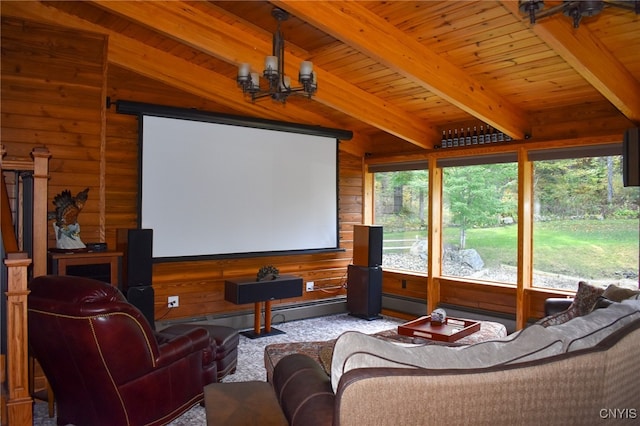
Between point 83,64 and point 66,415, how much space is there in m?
3.25

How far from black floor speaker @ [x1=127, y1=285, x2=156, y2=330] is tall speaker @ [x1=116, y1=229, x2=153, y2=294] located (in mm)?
51

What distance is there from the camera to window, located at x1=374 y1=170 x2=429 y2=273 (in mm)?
6750

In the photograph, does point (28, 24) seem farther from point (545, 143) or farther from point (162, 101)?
point (545, 143)

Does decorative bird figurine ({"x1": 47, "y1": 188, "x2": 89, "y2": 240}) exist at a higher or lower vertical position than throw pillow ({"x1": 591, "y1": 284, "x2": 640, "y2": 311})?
higher

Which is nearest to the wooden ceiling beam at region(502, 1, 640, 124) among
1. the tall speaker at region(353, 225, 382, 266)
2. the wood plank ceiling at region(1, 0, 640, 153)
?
the wood plank ceiling at region(1, 0, 640, 153)

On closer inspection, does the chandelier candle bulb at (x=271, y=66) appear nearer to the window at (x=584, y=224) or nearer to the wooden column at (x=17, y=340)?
the wooden column at (x=17, y=340)

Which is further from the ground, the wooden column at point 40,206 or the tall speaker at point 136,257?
the wooden column at point 40,206

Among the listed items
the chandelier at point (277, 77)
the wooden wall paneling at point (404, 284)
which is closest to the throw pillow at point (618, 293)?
the chandelier at point (277, 77)

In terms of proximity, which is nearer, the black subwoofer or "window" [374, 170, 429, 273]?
the black subwoofer

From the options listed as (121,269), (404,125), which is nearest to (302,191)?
(404,125)

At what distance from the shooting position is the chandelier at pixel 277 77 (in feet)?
12.5

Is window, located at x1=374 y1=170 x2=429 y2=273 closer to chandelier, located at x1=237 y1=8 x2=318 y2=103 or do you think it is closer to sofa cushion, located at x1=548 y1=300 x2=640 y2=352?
chandelier, located at x1=237 y1=8 x2=318 y2=103

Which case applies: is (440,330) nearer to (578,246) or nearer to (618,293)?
(618,293)

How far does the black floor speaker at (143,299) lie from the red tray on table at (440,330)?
94.2 inches
